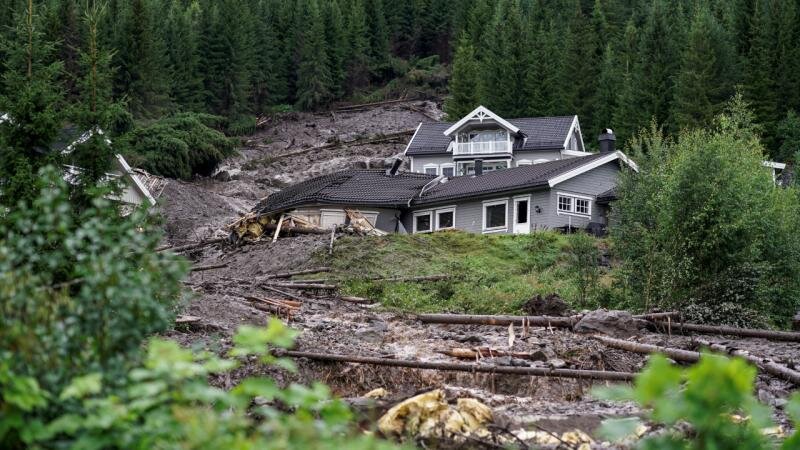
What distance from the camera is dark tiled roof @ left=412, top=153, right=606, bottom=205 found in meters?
38.4

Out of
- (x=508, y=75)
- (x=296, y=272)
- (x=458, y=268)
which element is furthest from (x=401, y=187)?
(x=508, y=75)

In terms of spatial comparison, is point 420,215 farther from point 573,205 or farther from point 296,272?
point 296,272

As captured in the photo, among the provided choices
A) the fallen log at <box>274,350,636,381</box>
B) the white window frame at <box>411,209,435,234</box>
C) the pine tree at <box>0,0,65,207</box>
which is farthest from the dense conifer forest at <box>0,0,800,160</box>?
the fallen log at <box>274,350,636,381</box>

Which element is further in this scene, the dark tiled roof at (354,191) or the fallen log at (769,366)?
the dark tiled roof at (354,191)

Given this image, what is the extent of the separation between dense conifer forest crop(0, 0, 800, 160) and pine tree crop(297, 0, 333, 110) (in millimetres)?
133

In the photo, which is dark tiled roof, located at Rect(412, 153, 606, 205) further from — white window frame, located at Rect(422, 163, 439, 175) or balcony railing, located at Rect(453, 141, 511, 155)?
white window frame, located at Rect(422, 163, 439, 175)

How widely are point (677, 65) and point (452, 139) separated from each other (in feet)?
49.3

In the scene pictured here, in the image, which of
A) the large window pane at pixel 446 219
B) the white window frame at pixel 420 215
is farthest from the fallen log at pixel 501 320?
the white window frame at pixel 420 215

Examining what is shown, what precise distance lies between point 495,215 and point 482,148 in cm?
1232

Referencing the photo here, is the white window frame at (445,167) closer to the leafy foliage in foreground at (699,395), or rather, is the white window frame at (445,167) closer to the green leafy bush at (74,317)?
the green leafy bush at (74,317)

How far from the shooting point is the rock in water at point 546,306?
22.0m

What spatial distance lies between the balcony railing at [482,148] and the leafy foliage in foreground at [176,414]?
46.3 meters

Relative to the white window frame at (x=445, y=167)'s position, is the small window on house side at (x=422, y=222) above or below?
below

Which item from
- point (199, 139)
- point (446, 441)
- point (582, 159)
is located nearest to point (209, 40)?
point (199, 139)
